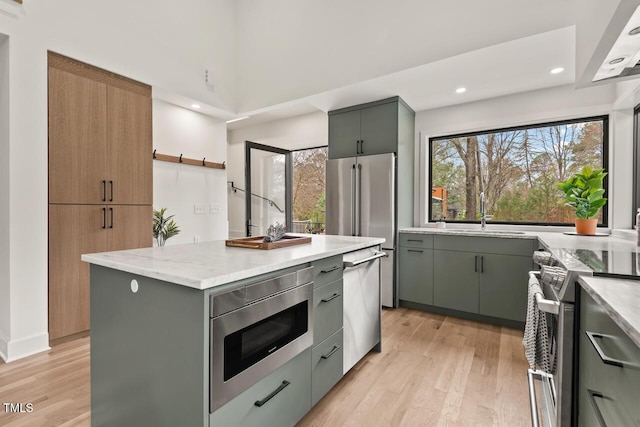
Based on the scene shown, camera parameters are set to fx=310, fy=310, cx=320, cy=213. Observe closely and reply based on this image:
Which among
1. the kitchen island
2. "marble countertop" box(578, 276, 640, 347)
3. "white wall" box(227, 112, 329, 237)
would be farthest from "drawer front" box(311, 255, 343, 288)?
"white wall" box(227, 112, 329, 237)

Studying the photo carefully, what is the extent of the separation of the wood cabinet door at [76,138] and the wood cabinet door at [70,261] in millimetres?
137

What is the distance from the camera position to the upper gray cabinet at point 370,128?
352cm

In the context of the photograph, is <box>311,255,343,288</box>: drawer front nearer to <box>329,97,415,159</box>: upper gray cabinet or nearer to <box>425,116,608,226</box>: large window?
<box>329,97,415,159</box>: upper gray cabinet

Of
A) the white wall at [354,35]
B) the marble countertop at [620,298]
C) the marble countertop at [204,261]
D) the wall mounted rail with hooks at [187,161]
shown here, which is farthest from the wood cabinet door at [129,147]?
the marble countertop at [620,298]

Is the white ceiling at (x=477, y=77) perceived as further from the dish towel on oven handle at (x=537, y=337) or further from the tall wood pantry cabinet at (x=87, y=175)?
the dish towel on oven handle at (x=537, y=337)

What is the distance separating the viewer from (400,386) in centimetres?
198

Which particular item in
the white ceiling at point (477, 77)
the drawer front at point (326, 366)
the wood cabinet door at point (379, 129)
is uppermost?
the white ceiling at point (477, 77)

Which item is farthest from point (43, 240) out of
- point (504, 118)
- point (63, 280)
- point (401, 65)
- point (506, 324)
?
point (504, 118)

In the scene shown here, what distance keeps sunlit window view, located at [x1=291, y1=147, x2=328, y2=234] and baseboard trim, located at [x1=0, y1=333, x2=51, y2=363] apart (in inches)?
159

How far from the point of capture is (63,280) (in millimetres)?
2586

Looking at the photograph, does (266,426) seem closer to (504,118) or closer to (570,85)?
(504,118)

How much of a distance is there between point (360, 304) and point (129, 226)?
2.37m

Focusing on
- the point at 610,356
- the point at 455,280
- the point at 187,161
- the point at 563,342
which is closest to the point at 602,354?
the point at 610,356

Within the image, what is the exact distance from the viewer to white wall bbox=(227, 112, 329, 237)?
4.98 m
